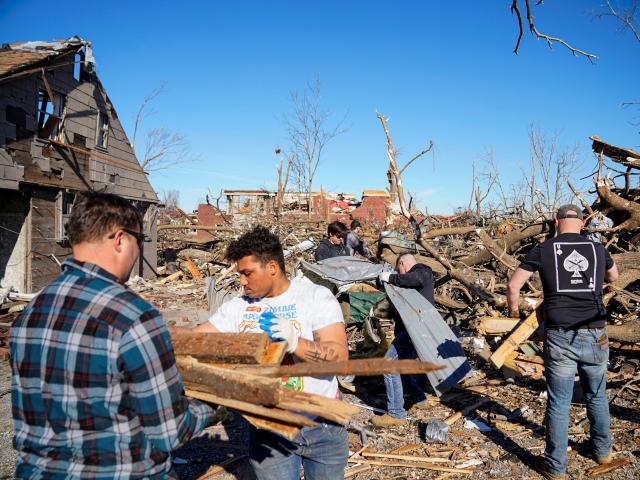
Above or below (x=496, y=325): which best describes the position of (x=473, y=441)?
below

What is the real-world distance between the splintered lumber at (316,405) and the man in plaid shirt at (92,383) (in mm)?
399

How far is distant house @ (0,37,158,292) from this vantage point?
11.0m

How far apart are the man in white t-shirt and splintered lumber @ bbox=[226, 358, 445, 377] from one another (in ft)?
1.09

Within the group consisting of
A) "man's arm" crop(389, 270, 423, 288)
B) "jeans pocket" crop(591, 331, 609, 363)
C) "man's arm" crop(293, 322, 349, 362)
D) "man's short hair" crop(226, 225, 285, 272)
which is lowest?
"jeans pocket" crop(591, 331, 609, 363)

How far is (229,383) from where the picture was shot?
5.97 feet

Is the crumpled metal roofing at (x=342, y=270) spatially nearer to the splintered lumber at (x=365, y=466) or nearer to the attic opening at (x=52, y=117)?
the splintered lumber at (x=365, y=466)

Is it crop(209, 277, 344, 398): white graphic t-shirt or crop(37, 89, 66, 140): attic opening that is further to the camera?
crop(37, 89, 66, 140): attic opening

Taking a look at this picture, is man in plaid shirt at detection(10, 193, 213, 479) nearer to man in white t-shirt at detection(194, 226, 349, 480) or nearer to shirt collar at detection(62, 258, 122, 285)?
shirt collar at detection(62, 258, 122, 285)

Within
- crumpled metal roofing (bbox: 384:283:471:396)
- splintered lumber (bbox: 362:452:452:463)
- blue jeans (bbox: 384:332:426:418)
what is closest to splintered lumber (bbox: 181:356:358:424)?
splintered lumber (bbox: 362:452:452:463)

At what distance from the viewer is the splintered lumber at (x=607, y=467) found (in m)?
4.00

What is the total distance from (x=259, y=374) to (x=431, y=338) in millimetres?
3810

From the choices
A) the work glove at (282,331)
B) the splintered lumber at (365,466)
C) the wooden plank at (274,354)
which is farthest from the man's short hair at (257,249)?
the splintered lumber at (365,466)

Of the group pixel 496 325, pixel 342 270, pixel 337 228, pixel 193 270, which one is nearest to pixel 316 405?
pixel 342 270

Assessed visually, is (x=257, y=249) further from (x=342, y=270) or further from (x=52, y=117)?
(x=52, y=117)
